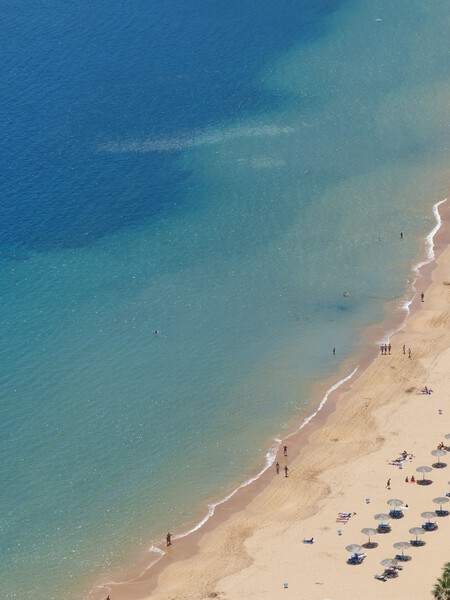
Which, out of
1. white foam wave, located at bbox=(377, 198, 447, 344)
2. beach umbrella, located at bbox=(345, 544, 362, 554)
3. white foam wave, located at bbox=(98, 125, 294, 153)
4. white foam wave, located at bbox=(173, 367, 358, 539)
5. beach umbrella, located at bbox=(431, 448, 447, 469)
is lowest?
white foam wave, located at bbox=(173, 367, 358, 539)

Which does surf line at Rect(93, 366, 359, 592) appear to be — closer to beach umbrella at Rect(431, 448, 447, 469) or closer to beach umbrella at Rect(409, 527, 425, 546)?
beach umbrella at Rect(431, 448, 447, 469)

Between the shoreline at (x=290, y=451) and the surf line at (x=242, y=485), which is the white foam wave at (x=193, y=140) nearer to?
the shoreline at (x=290, y=451)

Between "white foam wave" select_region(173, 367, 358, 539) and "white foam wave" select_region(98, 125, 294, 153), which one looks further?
"white foam wave" select_region(98, 125, 294, 153)

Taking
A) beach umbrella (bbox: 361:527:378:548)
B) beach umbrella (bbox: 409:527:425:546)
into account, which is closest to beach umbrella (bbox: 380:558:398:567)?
beach umbrella (bbox: 361:527:378:548)

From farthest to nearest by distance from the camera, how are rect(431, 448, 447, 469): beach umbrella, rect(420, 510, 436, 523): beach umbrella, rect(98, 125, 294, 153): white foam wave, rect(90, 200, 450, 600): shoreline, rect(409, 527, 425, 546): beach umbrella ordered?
rect(98, 125, 294, 153): white foam wave, rect(431, 448, 447, 469): beach umbrella, rect(90, 200, 450, 600): shoreline, rect(420, 510, 436, 523): beach umbrella, rect(409, 527, 425, 546): beach umbrella

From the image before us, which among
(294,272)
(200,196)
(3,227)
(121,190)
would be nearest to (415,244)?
(294,272)

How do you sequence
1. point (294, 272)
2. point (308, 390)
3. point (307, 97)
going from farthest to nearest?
point (307, 97)
point (294, 272)
point (308, 390)

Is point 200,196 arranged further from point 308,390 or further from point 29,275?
point 308,390
